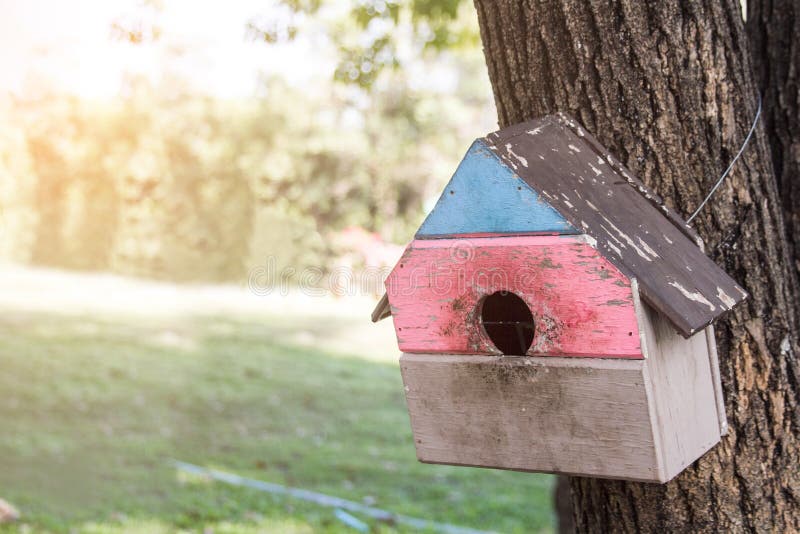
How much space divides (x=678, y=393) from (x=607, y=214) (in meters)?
0.35

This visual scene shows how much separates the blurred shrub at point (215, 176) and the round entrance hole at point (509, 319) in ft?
30.7

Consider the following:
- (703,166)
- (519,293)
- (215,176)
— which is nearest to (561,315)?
(519,293)

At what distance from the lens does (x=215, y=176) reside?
37.8 feet

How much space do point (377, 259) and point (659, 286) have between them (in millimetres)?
9382

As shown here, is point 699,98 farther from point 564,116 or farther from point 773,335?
point 773,335

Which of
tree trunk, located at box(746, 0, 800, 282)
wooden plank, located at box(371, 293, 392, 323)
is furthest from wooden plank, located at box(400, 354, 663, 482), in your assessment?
tree trunk, located at box(746, 0, 800, 282)

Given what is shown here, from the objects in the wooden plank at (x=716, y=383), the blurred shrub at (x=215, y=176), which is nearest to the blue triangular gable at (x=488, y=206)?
the wooden plank at (x=716, y=383)

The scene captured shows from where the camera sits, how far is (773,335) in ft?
5.98

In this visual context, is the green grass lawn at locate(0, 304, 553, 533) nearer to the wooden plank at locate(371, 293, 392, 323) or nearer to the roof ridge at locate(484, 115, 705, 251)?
the wooden plank at locate(371, 293, 392, 323)

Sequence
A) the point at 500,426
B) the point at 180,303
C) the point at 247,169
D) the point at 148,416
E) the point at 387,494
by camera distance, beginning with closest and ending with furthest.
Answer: the point at 500,426 → the point at 387,494 → the point at 148,416 → the point at 180,303 → the point at 247,169

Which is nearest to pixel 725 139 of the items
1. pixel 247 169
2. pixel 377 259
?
pixel 377 259

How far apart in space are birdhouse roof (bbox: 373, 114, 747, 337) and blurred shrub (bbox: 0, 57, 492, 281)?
9682 mm

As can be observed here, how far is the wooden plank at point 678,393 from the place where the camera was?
152 cm

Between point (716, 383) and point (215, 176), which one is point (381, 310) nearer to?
point (716, 383)
